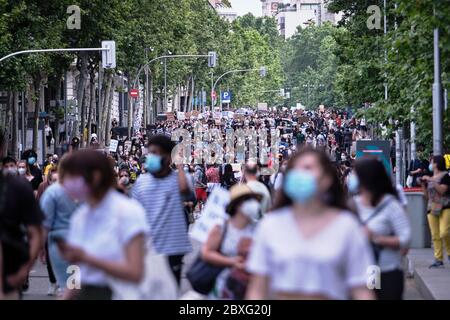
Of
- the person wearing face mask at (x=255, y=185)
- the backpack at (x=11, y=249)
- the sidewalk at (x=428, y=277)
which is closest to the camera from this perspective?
the backpack at (x=11, y=249)

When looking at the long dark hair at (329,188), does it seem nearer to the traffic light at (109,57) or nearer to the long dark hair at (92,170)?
the long dark hair at (92,170)

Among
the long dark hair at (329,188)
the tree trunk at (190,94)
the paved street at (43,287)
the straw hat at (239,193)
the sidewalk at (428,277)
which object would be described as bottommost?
the paved street at (43,287)

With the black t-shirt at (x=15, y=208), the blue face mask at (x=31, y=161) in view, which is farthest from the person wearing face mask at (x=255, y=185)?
the blue face mask at (x=31, y=161)

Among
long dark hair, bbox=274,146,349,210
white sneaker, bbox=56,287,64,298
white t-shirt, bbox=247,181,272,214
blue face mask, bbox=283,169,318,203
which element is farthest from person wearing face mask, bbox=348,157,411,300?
white sneaker, bbox=56,287,64,298

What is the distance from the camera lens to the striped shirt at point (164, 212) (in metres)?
12.0

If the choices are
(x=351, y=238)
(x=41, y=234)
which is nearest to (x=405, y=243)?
(x=41, y=234)

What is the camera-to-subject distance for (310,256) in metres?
6.97

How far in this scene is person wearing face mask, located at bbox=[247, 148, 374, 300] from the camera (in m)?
6.98

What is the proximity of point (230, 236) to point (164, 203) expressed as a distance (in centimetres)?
172

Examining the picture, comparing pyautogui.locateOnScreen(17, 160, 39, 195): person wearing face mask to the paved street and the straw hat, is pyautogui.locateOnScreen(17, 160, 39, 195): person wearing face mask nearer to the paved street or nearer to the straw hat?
the paved street

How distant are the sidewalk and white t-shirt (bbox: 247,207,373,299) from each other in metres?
9.19

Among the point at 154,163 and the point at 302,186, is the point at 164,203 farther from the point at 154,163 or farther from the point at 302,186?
the point at 302,186

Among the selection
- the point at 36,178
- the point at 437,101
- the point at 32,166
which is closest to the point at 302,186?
the point at 437,101

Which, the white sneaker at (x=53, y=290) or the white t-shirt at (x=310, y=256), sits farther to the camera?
the white sneaker at (x=53, y=290)
